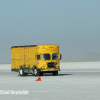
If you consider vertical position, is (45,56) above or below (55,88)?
above

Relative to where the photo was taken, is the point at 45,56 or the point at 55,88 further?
the point at 45,56

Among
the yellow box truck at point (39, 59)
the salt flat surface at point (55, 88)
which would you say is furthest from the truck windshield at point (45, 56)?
the salt flat surface at point (55, 88)

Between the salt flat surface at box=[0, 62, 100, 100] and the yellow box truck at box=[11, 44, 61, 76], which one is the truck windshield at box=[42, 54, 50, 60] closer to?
the yellow box truck at box=[11, 44, 61, 76]

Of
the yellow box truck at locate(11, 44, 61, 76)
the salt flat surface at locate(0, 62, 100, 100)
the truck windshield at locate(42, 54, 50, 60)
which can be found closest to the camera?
the salt flat surface at locate(0, 62, 100, 100)

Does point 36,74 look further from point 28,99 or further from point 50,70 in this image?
point 28,99

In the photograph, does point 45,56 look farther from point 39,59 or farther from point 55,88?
point 55,88

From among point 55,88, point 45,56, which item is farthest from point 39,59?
point 55,88

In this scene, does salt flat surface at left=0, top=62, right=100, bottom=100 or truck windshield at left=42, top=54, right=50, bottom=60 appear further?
truck windshield at left=42, top=54, right=50, bottom=60

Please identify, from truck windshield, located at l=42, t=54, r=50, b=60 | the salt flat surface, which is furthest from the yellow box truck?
the salt flat surface

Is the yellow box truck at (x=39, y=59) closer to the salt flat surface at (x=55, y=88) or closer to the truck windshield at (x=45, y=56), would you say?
the truck windshield at (x=45, y=56)

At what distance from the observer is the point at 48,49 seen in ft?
116

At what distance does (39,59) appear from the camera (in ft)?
115

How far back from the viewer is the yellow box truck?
34875 mm

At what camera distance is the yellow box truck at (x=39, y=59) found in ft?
114
